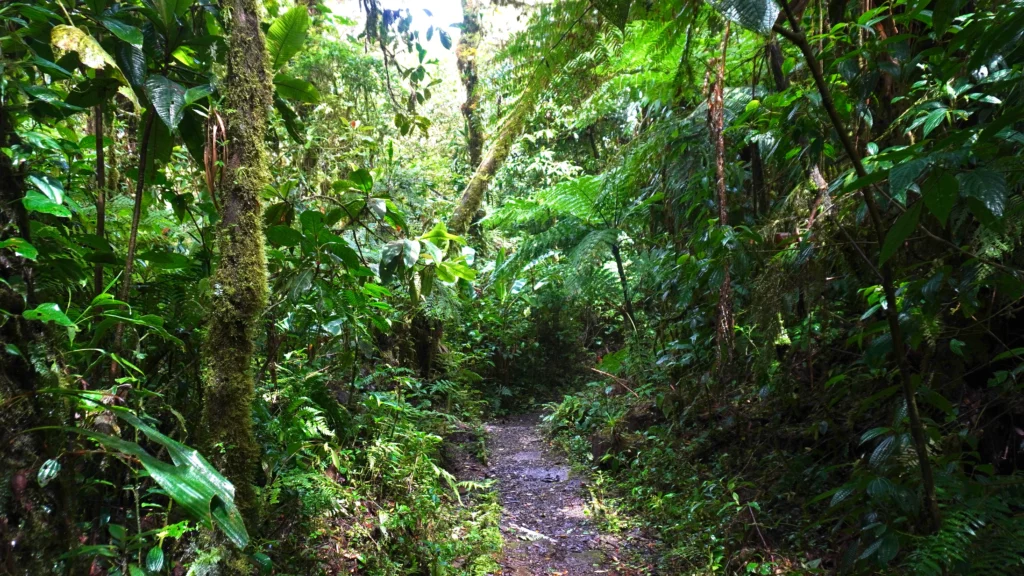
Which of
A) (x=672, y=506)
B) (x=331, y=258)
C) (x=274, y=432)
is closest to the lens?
(x=331, y=258)

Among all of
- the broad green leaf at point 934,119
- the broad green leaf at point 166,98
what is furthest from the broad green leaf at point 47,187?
the broad green leaf at point 934,119

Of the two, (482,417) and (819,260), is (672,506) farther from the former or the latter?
(482,417)

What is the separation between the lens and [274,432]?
90.5 inches

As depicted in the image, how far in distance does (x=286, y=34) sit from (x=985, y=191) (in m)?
2.15

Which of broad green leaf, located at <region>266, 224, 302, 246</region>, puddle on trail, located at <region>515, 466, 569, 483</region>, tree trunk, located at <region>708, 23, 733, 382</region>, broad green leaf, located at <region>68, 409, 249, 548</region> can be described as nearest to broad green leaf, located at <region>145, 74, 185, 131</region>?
Result: broad green leaf, located at <region>266, 224, 302, 246</region>

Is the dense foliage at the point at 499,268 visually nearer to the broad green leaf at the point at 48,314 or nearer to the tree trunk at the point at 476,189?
the broad green leaf at the point at 48,314

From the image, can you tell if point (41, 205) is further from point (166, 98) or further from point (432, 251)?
point (432, 251)

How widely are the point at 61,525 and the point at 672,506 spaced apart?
3259 millimetres

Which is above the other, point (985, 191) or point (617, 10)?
point (617, 10)

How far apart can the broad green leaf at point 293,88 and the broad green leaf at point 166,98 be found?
487 mm

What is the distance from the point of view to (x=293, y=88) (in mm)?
2031

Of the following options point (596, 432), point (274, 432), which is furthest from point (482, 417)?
point (274, 432)

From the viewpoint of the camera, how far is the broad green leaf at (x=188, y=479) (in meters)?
0.92

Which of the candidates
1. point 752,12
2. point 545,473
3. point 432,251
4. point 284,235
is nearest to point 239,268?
point 284,235
